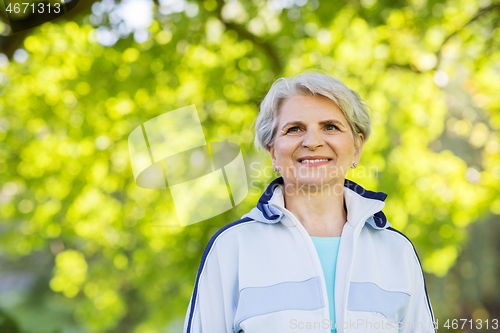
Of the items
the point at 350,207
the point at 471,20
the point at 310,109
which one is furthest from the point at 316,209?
Result: the point at 471,20

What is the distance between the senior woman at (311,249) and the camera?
1282mm

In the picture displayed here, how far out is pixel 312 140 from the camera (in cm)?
142

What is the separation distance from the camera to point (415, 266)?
1.47 metres

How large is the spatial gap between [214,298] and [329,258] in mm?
456

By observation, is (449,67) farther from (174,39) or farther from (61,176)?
(61,176)

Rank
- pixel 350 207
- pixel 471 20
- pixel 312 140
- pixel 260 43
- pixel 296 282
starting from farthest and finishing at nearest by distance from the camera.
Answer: pixel 260 43
pixel 471 20
pixel 350 207
pixel 312 140
pixel 296 282

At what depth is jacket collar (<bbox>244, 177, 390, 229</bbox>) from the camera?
4.74ft

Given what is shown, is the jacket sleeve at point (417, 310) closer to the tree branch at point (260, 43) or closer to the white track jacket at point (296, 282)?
the white track jacket at point (296, 282)

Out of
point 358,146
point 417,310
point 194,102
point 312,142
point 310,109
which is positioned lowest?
point 417,310

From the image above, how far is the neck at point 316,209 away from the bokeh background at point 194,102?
8.56ft

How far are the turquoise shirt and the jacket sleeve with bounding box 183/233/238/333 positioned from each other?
0.34 metres

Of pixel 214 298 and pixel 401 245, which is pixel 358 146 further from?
pixel 214 298

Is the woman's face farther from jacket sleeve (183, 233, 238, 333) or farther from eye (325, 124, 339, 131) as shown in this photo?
jacket sleeve (183, 233, 238, 333)

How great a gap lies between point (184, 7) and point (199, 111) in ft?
3.94
